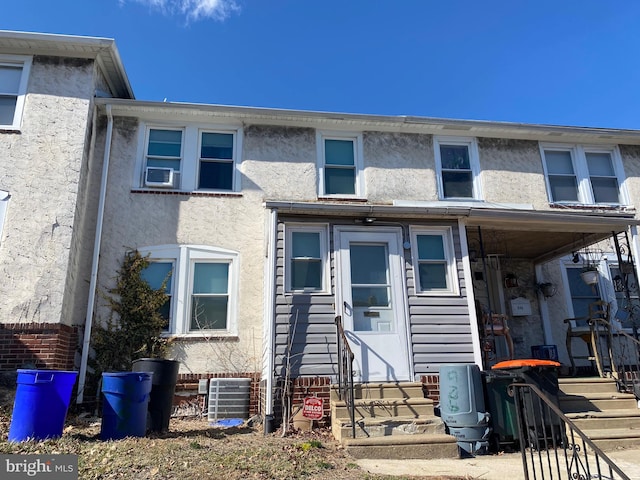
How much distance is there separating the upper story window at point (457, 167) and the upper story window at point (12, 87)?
7.92 m

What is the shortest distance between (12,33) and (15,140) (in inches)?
73.6

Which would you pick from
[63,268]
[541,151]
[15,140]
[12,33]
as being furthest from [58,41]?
[541,151]

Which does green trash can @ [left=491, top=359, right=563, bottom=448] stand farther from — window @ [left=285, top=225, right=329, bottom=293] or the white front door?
window @ [left=285, top=225, right=329, bottom=293]

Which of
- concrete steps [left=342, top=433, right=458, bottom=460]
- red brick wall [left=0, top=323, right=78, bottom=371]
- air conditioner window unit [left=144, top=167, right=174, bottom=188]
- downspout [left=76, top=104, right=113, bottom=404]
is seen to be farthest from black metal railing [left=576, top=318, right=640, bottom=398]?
red brick wall [left=0, top=323, right=78, bottom=371]

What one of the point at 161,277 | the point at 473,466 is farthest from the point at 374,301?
the point at 161,277

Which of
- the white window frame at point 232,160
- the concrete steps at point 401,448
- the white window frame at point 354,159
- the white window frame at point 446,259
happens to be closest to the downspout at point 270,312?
the concrete steps at point 401,448

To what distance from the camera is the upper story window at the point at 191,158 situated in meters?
9.10

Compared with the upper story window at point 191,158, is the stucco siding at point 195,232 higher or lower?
lower

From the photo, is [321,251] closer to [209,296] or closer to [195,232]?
[209,296]

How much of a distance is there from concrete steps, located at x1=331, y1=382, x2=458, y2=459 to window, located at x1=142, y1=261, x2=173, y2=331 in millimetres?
3404

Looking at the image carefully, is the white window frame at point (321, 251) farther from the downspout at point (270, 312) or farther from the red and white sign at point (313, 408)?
the red and white sign at point (313, 408)

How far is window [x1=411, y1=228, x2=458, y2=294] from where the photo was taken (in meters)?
7.96

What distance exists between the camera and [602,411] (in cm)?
702

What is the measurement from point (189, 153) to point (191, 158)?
0.11 m
